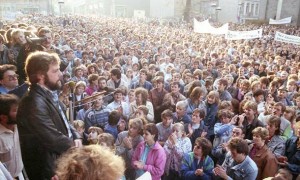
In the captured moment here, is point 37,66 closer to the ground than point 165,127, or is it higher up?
higher up

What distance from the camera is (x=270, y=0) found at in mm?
34312

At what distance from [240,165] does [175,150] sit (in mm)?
948

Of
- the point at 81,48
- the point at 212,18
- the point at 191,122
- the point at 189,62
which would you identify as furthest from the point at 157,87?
the point at 212,18

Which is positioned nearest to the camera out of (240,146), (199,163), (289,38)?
(240,146)

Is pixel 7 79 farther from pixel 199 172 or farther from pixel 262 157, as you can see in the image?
pixel 262 157

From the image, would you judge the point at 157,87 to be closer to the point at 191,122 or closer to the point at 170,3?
the point at 191,122

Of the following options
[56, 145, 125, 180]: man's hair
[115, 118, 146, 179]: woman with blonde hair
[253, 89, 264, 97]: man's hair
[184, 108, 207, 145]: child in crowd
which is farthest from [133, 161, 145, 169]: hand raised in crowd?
[253, 89, 264, 97]: man's hair

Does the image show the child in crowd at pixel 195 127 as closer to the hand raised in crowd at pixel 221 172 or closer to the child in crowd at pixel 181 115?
the child in crowd at pixel 181 115

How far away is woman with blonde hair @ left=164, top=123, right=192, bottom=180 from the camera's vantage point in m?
4.34

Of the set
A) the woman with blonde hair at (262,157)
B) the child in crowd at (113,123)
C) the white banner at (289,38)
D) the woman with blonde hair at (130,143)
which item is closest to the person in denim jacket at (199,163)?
the woman with blonde hair at (262,157)

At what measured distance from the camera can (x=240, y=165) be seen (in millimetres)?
3697

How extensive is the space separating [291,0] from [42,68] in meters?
32.8

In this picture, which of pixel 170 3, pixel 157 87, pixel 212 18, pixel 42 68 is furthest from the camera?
pixel 170 3

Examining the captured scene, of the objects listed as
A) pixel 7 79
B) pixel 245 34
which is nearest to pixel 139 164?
pixel 7 79
